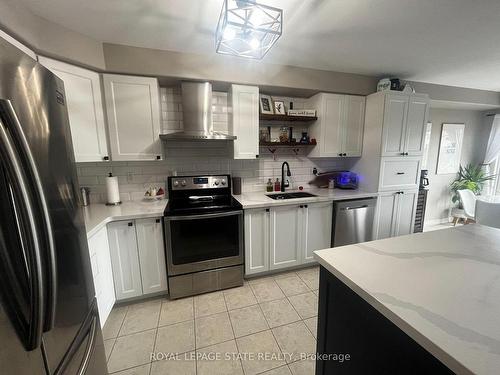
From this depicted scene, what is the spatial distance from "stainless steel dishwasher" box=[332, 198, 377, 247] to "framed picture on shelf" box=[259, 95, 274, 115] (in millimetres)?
1406

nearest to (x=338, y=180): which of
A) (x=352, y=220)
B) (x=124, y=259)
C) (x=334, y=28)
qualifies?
(x=352, y=220)

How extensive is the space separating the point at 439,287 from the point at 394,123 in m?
2.48

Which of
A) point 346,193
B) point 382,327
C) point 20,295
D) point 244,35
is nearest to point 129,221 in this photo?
point 20,295

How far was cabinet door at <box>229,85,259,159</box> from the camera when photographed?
7.67 ft

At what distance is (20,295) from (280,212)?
6.70 feet

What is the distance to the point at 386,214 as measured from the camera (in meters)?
2.87

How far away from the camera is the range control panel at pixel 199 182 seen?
2342 mm

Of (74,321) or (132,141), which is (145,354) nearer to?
(74,321)

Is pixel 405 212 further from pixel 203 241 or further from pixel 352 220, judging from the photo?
pixel 203 241

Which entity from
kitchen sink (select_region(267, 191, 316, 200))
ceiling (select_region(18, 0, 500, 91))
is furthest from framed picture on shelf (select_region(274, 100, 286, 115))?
kitchen sink (select_region(267, 191, 316, 200))

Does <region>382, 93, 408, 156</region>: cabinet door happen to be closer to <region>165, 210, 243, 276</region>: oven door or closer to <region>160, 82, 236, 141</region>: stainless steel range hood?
<region>160, 82, 236, 141</region>: stainless steel range hood

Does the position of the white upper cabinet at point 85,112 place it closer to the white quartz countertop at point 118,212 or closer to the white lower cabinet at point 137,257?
the white quartz countertop at point 118,212

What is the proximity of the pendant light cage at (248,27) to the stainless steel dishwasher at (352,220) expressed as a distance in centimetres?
191

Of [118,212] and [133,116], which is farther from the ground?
[133,116]
